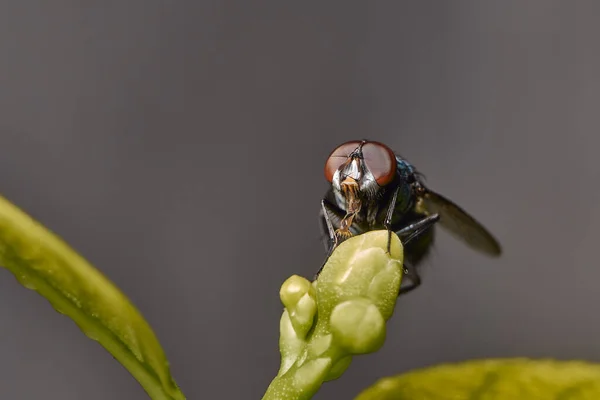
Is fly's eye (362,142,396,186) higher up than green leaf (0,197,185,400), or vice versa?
fly's eye (362,142,396,186)

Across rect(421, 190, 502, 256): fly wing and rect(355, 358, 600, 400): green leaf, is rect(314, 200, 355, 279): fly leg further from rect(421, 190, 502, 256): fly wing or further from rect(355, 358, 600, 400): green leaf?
rect(421, 190, 502, 256): fly wing

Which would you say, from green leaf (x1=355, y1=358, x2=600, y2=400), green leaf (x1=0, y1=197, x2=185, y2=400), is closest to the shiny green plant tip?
green leaf (x1=0, y1=197, x2=185, y2=400)

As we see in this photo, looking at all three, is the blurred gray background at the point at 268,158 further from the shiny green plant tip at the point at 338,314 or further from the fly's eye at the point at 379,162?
the shiny green plant tip at the point at 338,314

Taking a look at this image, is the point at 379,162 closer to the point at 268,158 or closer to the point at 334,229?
the point at 334,229

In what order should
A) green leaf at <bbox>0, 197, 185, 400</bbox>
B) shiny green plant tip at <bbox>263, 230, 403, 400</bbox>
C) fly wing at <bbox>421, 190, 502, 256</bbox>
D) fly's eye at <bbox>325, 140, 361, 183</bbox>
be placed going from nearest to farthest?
1. shiny green plant tip at <bbox>263, 230, 403, 400</bbox>
2. green leaf at <bbox>0, 197, 185, 400</bbox>
3. fly's eye at <bbox>325, 140, 361, 183</bbox>
4. fly wing at <bbox>421, 190, 502, 256</bbox>

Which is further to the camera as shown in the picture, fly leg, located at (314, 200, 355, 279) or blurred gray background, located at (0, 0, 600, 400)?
blurred gray background, located at (0, 0, 600, 400)

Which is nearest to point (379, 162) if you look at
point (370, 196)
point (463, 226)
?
point (370, 196)

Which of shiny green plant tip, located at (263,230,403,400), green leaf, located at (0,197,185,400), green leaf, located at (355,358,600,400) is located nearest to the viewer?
shiny green plant tip, located at (263,230,403,400)
